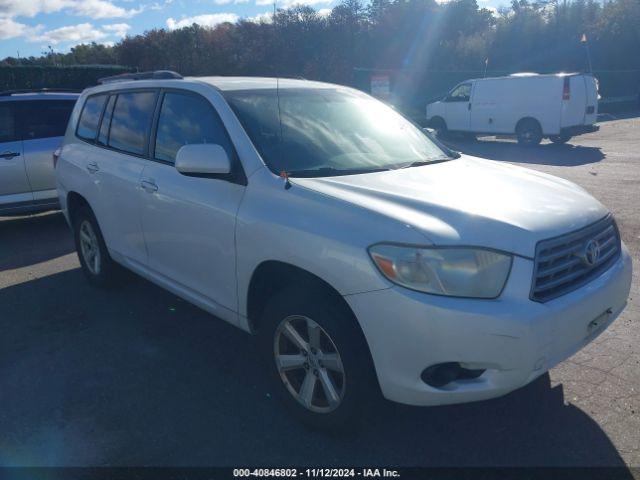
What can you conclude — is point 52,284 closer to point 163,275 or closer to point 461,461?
point 163,275

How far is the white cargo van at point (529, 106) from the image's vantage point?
52.6ft

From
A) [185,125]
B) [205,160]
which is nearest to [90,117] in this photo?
[185,125]

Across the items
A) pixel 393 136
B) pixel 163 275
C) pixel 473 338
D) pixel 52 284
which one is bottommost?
pixel 52 284

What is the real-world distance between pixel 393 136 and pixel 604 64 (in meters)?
39.0

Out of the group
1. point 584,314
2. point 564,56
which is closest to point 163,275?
point 584,314

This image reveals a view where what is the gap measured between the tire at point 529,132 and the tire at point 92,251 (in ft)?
45.8

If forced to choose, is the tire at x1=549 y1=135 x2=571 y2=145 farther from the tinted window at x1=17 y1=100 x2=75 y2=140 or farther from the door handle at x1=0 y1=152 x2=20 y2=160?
the door handle at x1=0 y1=152 x2=20 y2=160

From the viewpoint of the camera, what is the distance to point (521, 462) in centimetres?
299

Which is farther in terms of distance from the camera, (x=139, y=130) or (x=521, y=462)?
(x=139, y=130)

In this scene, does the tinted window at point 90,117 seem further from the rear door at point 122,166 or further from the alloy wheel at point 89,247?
the alloy wheel at point 89,247

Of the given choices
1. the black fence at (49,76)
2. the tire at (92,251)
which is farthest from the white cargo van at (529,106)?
the black fence at (49,76)

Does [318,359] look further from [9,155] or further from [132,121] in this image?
[9,155]

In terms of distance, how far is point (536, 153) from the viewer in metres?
15.6

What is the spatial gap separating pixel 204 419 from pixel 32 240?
557 centimetres
